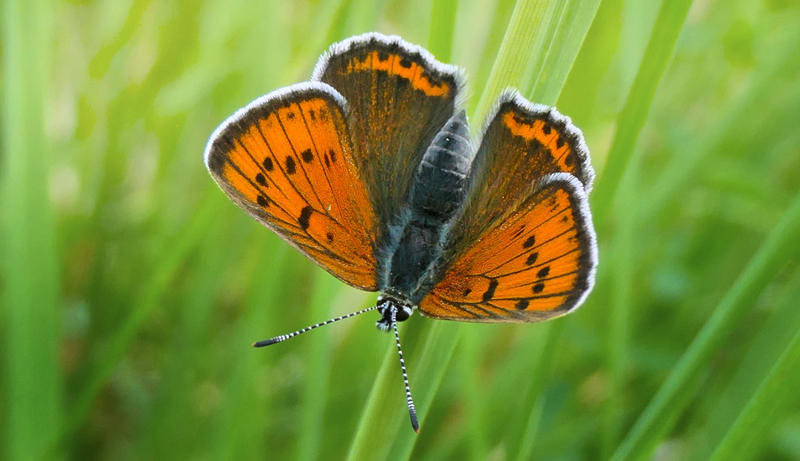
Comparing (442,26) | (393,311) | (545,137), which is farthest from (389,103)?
(393,311)

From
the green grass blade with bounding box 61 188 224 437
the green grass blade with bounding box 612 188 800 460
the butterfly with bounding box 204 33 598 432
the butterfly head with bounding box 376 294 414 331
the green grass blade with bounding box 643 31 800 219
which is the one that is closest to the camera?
the green grass blade with bounding box 612 188 800 460

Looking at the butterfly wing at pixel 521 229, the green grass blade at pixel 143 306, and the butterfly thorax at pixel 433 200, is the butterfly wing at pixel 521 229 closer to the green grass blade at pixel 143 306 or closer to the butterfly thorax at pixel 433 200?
the butterfly thorax at pixel 433 200

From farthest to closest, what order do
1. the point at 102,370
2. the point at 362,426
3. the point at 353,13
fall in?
the point at 102,370
the point at 353,13
the point at 362,426

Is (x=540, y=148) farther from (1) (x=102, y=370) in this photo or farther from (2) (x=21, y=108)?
(2) (x=21, y=108)

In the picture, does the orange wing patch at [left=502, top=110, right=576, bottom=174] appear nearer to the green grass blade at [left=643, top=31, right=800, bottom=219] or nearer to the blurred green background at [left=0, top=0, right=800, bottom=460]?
the blurred green background at [left=0, top=0, right=800, bottom=460]

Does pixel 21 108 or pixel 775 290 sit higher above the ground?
pixel 775 290

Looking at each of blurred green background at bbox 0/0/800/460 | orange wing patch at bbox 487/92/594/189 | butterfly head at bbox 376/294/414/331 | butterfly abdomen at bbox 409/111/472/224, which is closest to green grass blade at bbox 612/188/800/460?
blurred green background at bbox 0/0/800/460

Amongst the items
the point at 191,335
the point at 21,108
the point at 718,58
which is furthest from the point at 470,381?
the point at 718,58
